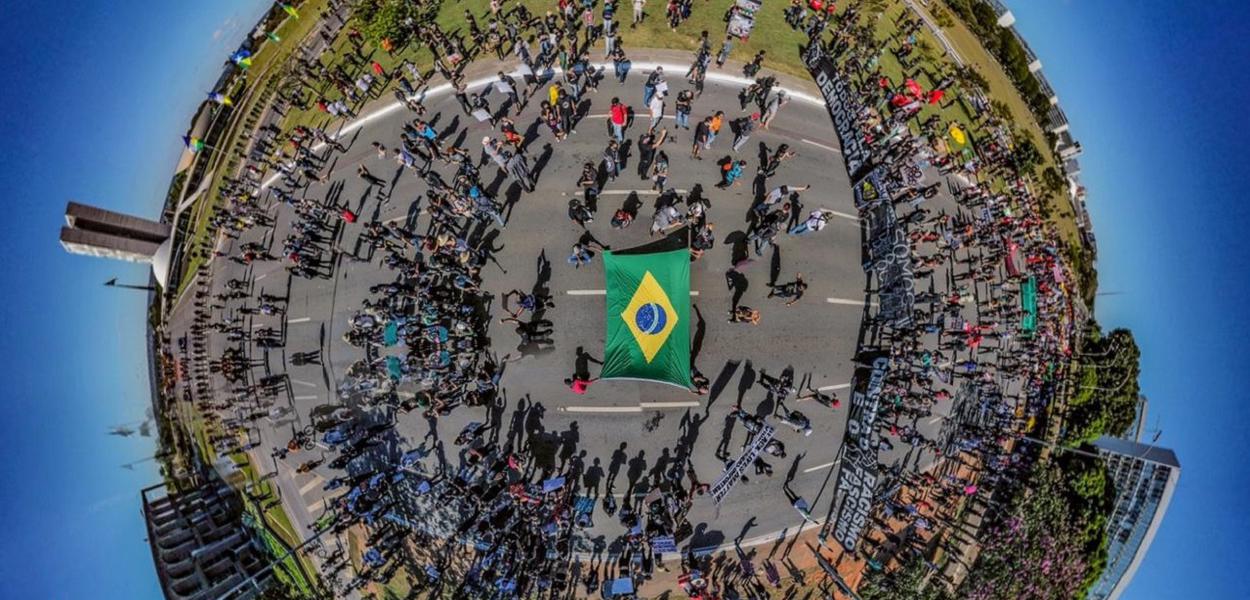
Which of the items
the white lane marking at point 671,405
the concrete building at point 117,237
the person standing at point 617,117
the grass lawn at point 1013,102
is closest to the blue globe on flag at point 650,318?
the white lane marking at point 671,405

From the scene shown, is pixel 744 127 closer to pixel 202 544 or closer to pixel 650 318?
pixel 650 318

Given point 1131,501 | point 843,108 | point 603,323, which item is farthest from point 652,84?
point 1131,501

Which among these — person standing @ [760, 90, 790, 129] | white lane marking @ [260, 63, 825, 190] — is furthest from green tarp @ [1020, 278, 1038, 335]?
person standing @ [760, 90, 790, 129]

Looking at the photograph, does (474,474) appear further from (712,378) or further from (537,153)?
(537,153)

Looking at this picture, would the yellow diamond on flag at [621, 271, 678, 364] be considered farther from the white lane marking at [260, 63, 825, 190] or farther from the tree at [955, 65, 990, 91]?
the tree at [955, 65, 990, 91]

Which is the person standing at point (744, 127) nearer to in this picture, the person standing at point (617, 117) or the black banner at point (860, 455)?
the person standing at point (617, 117)

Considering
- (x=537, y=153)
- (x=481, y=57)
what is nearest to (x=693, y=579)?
(x=537, y=153)
